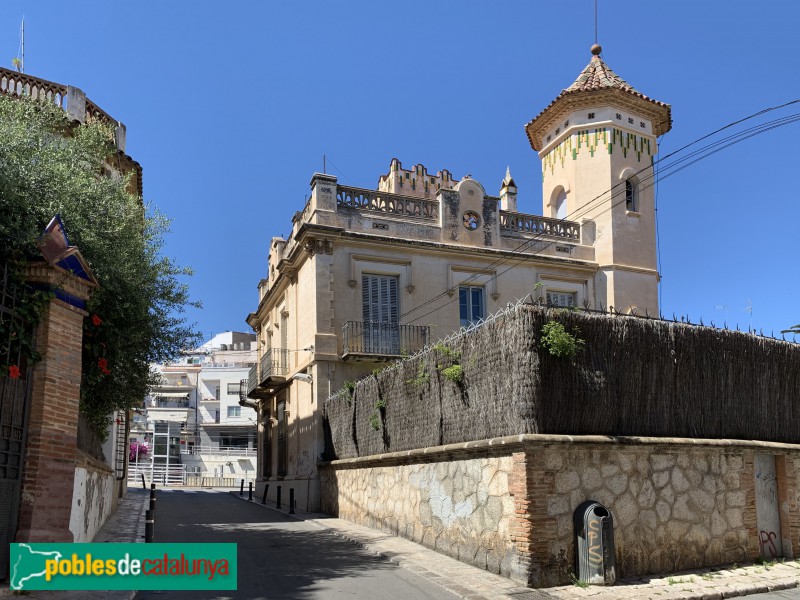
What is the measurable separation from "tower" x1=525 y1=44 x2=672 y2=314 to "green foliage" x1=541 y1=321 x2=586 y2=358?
49.1ft

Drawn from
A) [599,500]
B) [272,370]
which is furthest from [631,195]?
[599,500]

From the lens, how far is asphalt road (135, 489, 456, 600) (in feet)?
31.7

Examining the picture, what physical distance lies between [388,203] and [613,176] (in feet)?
25.6

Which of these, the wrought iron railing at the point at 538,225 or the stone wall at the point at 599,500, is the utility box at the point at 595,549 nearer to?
the stone wall at the point at 599,500

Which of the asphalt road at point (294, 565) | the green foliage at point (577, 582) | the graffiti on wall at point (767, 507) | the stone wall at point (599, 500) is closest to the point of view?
the asphalt road at point (294, 565)

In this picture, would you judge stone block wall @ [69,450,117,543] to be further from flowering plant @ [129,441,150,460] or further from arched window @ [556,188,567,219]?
flowering plant @ [129,441,150,460]

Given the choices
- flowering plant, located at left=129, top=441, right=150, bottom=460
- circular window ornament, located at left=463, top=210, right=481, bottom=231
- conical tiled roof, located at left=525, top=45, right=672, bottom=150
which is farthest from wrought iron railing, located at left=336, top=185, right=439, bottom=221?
flowering plant, located at left=129, top=441, right=150, bottom=460

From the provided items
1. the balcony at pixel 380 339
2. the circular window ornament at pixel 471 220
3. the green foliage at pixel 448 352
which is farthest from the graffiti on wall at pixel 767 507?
the circular window ornament at pixel 471 220

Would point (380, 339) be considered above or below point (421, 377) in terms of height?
above

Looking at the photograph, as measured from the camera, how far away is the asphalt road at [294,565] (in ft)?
31.7

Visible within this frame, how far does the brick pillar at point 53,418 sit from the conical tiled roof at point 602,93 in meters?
19.8

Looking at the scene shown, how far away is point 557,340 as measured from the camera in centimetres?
1058
